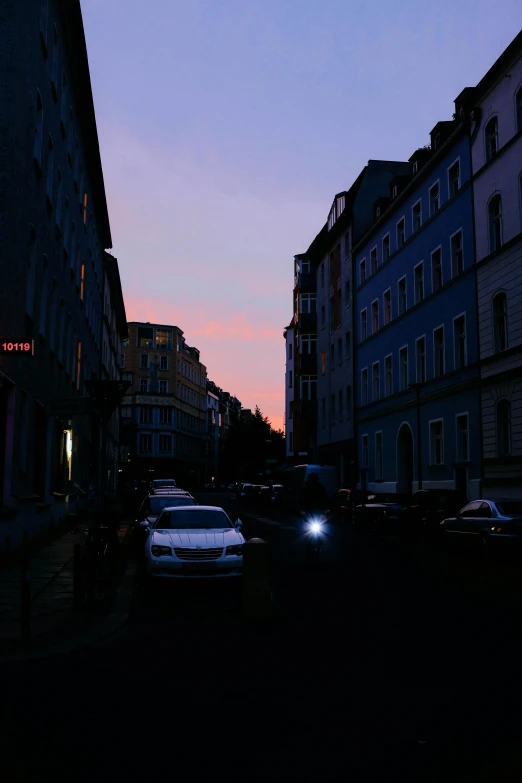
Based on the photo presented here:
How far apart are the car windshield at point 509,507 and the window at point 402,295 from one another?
73.5ft

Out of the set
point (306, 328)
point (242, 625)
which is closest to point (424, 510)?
point (242, 625)

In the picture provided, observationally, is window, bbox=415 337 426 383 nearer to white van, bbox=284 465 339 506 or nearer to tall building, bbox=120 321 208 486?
white van, bbox=284 465 339 506

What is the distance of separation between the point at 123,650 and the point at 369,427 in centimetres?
4132

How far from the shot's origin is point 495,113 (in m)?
31.5

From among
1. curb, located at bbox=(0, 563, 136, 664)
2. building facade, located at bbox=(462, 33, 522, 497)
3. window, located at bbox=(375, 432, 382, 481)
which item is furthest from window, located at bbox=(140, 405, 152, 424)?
curb, located at bbox=(0, 563, 136, 664)

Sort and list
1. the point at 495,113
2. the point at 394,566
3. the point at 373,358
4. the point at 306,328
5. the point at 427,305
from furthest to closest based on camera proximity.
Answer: the point at 306,328
the point at 373,358
the point at 427,305
the point at 495,113
the point at 394,566

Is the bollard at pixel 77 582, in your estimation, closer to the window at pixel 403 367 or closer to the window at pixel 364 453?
the window at pixel 403 367

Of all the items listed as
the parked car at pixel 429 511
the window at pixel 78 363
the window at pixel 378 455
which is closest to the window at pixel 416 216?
the window at pixel 378 455

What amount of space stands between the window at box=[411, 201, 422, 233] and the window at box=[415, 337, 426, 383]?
542 cm

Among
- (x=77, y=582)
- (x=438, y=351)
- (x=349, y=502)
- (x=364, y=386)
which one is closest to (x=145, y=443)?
(x=364, y=386)

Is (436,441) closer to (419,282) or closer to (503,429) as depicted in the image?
(503,429)

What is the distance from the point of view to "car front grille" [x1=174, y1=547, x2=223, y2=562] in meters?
13.8

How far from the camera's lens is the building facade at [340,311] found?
54000 mm

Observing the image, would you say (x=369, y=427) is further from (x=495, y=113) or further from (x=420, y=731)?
(x=420, y=731)
